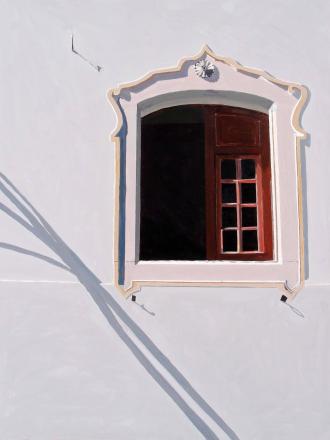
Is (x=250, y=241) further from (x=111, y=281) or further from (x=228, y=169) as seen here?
(x=111, y=281)

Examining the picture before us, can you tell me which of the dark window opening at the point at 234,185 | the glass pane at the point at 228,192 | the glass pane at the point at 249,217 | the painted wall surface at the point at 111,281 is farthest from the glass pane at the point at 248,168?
the painted wall surface at the point at 111,281

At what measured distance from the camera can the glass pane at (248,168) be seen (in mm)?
5020

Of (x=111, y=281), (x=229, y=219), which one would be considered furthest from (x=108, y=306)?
(x=229, y=219)

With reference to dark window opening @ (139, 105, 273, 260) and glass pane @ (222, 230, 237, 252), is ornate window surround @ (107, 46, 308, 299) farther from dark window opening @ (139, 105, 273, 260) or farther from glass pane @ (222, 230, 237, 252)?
glass pane @ (222, 230, 237, 252)

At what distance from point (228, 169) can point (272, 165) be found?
0.47 metres

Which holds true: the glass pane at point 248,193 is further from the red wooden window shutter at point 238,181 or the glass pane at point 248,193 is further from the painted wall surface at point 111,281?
the painted wall surface at point 111,281

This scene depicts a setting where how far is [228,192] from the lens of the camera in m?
5.18

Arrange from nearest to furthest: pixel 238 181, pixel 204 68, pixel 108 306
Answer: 1. pixel 108 306
2. pixel 204 68
3. pixel 238 181

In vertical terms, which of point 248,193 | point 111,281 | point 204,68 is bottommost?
point 111,281

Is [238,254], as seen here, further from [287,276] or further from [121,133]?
[121,133]

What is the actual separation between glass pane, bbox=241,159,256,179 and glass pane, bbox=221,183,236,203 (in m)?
0.17

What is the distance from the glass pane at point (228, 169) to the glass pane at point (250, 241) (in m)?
0.61

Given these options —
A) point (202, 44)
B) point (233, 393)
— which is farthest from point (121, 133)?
point (233, 393)

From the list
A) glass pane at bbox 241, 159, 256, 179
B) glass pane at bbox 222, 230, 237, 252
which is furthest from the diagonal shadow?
glass pane at bbox 241, 159, 256, 179
